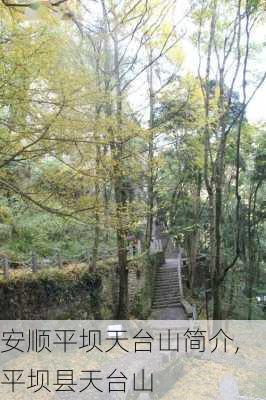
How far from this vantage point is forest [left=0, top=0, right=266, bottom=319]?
356 centimetres

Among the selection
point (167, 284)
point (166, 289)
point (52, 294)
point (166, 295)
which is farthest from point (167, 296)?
point (52, 294)

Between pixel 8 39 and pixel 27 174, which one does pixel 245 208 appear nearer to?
pixel 27 174

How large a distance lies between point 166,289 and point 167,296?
688 mm

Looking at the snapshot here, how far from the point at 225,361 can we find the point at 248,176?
773 centimetres

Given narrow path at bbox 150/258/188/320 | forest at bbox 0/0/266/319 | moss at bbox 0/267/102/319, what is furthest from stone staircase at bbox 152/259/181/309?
moss at bbox 0/267/102/319

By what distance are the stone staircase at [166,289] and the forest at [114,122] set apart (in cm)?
113

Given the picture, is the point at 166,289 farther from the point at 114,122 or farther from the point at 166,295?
the point at 114,122

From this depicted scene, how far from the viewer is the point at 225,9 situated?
370 inches

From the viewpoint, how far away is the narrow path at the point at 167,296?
47.4 feet

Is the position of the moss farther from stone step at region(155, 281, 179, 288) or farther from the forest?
stone step at region(155, 281, 179, 288)

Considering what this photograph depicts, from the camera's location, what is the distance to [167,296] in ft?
53.8

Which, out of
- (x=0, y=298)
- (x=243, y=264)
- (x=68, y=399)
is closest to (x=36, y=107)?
(x=68, y=399)

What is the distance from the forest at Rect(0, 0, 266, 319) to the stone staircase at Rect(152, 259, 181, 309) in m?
1.13

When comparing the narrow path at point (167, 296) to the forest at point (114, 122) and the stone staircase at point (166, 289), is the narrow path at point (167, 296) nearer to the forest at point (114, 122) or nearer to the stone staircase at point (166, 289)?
the stone staircase at point (166, 289)
